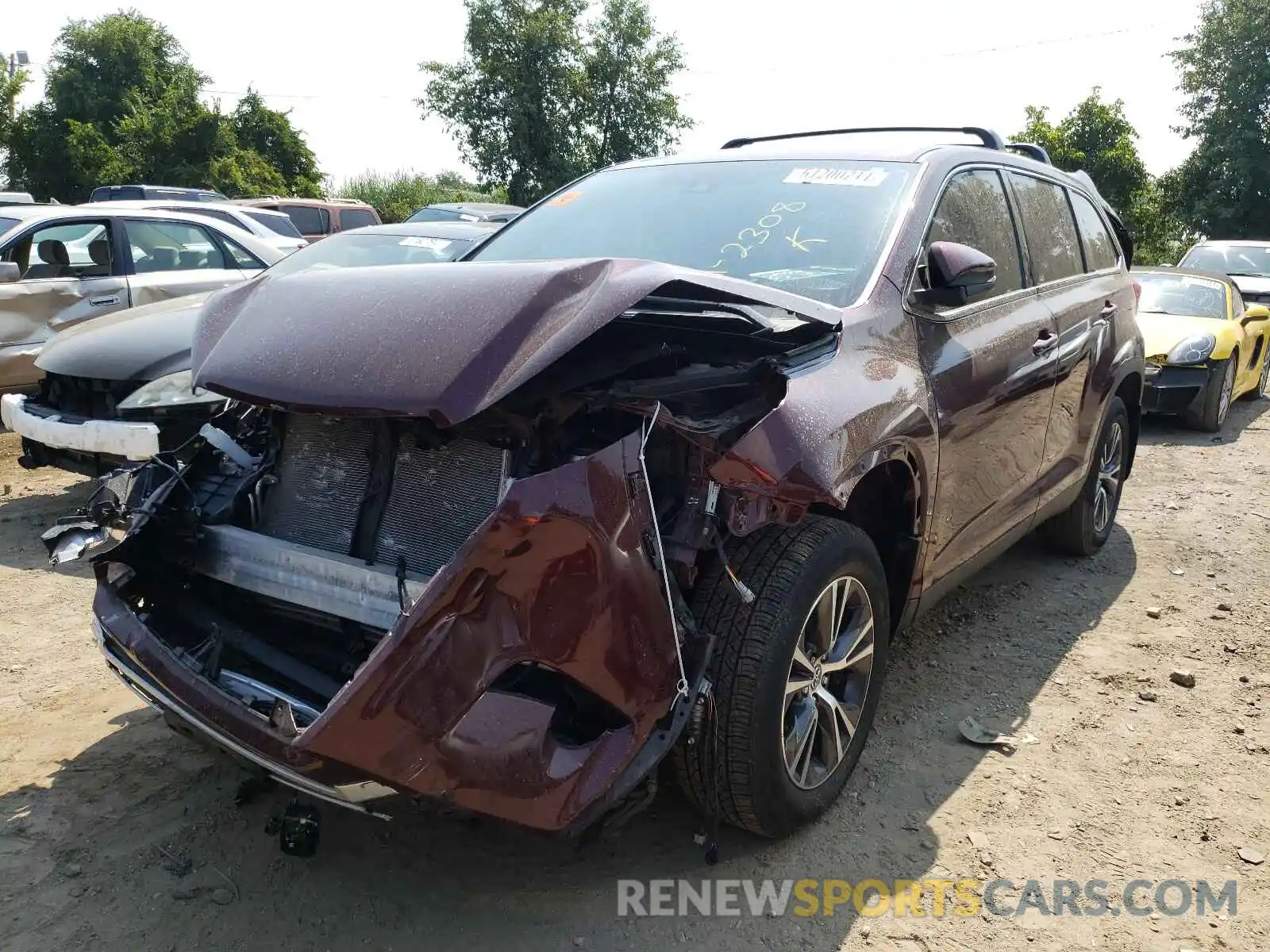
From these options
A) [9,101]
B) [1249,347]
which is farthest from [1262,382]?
[9,101]

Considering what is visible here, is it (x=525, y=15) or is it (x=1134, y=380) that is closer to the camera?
(x=1134, y=380)

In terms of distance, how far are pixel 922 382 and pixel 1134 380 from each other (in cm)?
286

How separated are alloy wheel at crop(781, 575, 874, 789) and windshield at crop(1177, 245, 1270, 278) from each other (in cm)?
1263

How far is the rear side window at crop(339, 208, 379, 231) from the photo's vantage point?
731 inches

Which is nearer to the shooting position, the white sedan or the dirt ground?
the dirt ground

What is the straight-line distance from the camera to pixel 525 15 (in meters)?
31.5

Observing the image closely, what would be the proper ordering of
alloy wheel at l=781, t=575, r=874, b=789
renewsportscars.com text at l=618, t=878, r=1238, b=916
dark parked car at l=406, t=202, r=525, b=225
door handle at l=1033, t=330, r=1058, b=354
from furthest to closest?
dark parked car at l=406, t=202, r=525, b=225 → door handle at l=1033, t=330, r=1058, b=354 → alloy wheel at l=781, t=575, r=874, b=789 → renewsportscars.com text at l=618, t=878, r=1238, b=916

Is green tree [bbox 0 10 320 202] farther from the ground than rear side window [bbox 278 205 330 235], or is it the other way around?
green tree [bbox 0 10 320 202]

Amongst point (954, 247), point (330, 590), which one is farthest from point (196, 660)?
point (954, 247)

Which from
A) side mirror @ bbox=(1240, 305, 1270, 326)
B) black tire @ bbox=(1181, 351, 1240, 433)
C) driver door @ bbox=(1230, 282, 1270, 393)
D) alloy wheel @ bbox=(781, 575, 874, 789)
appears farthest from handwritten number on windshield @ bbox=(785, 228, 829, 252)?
side mirror @ bbox=(1240, 305, 1270, 326)

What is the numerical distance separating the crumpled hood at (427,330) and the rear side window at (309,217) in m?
15.9

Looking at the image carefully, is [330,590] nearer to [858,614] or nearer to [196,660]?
[196,660]

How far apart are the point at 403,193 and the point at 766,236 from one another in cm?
3546

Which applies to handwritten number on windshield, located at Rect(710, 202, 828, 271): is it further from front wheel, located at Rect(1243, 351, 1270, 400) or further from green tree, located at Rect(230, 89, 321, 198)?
green tree, located at Rect(230, 89, 321, 198)
